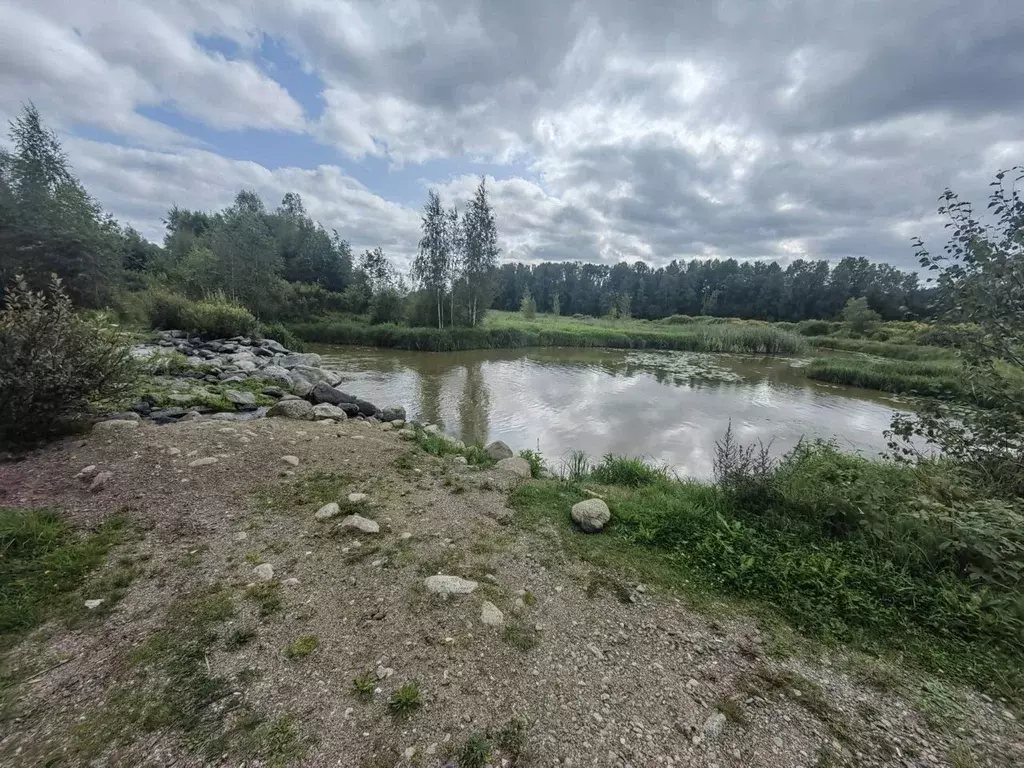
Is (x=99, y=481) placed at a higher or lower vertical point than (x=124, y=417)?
lower

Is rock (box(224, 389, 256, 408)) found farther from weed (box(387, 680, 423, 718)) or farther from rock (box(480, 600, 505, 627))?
weed (box(387, 680, 423, 718))

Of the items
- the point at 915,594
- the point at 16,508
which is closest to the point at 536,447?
the point at 915,594

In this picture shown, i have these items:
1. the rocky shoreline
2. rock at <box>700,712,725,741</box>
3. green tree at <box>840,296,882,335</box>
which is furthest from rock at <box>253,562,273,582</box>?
green tree at <box>840,296,882,335</box>

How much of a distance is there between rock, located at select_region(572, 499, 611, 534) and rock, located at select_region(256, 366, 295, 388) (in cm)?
854

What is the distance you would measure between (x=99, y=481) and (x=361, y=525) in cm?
253

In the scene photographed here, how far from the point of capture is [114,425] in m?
4.63

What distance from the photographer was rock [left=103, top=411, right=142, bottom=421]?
16.3ft

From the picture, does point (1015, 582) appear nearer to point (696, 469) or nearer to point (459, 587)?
point (459, 587)

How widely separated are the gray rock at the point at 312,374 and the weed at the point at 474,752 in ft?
36.1

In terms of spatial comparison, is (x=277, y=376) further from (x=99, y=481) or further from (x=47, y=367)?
(x=99, y=481)

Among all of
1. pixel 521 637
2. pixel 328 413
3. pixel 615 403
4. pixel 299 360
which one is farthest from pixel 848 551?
pixel 299 360

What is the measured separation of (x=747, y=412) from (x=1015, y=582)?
31.2 ft

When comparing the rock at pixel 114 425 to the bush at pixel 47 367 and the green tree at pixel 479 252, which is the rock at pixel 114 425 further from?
the green tree at pixel 479 252

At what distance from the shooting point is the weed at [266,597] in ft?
7.87
